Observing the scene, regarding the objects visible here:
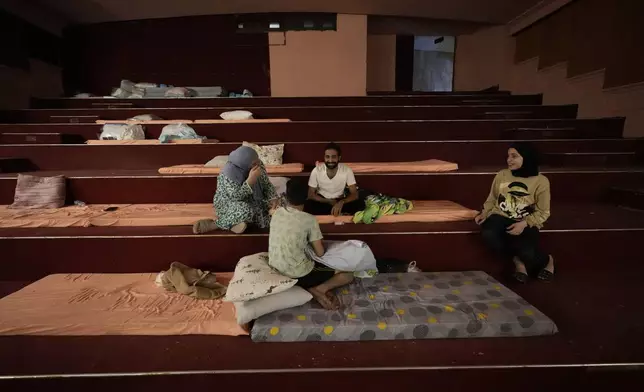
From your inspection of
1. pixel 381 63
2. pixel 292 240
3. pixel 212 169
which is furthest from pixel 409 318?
pixel 381 63

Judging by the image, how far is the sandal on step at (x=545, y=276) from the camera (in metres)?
2.00

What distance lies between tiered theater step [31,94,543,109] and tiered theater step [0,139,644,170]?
5.18 ft

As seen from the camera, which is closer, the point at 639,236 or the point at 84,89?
→ the point at 639,236

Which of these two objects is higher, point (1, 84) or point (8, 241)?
point (1, 84)

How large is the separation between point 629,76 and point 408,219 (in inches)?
144

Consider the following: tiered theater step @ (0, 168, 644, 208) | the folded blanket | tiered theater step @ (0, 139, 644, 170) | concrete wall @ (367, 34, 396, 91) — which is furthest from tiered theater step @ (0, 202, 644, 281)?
concrete wall @ (367, 34, 396, 91)

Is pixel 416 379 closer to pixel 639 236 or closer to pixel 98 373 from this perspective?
pixel 98 373

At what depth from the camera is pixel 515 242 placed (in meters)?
1.99

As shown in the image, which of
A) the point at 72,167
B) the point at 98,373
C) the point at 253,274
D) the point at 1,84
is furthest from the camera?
the point at 1,84

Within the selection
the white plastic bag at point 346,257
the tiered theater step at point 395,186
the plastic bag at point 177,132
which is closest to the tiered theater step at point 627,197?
the tiered theater step at point 395,186

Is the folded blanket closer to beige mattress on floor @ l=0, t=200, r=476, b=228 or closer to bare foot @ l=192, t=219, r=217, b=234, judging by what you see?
bare foot @ l=192, t=219, r=217, b=234

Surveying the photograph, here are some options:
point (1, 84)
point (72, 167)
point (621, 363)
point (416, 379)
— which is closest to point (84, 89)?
point (1, 84)

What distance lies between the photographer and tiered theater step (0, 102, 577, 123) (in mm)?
4289

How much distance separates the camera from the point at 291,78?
6.17 meters
